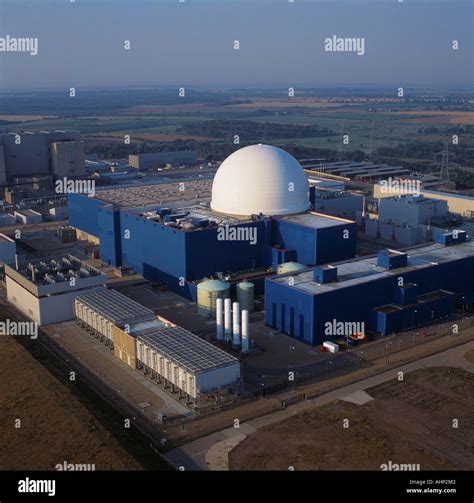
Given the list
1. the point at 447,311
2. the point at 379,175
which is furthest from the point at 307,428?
the point at 379,175

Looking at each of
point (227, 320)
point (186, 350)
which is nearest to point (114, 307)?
point (227, 320)

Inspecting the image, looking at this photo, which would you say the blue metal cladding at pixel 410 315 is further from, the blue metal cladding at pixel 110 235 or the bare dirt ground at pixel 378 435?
the blue metal cladding at pixel 110 235

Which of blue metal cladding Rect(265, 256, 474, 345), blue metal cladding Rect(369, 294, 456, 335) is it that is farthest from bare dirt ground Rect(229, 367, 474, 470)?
blue metal cladding Rect(369, 294, 456, 335)

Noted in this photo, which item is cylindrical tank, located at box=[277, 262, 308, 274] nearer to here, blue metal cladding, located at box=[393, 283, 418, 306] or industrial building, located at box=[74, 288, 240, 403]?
blue metal cladding, located at box=[393, 283, 418, 306]

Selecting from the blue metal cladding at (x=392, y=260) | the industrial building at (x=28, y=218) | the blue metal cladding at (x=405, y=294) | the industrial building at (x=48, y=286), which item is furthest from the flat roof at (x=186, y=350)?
the industrial building at (x=28, y=218)

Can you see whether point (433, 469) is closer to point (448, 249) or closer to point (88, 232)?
point (448, 249)

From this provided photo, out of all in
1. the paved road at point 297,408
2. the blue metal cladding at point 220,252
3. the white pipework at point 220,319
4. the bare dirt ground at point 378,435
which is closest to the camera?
the bare dirt ground at point 378,435

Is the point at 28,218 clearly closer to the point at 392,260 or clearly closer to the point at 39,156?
the point at 39,156
